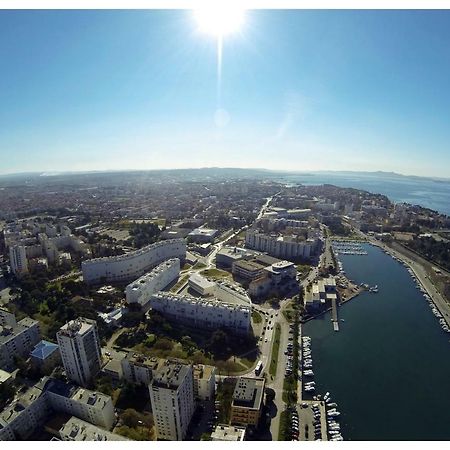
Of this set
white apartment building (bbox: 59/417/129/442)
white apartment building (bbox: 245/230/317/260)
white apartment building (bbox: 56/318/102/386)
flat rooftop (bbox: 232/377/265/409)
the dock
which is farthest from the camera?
white apartment building (bbox: 245/230/317/260)

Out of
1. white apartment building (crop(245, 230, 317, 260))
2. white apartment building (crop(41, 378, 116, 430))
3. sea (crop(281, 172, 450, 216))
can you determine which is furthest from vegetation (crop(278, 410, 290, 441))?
sea (crop(281, 172, 450, 216))

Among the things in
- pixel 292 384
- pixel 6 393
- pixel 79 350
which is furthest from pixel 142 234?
pixel 292 384

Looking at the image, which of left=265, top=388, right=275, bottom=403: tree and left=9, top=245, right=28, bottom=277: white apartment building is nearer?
left=265, top=388, right=275, bottom=403: tree

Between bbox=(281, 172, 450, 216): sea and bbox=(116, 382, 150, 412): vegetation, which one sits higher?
bbox=(116, 382, 150, 412): vegetation

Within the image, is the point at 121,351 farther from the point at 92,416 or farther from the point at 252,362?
the point at 252,362

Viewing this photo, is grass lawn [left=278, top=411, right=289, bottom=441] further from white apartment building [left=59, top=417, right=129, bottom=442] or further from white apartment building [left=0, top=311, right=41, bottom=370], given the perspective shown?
white apartment building [left=0, top=311, right=41, bottom=370]

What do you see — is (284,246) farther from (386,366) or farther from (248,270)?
(386,366)

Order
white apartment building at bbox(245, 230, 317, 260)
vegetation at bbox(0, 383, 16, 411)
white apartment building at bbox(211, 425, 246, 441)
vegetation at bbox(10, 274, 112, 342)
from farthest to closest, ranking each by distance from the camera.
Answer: white apartment building at bbox(245, 230, 317, 260) → vegetation at bbox(10, 274, 112, 342) → vegetation at bbox(0, 383, 16, 411) → white apartment building at bbox(211, 425, 246, 441)

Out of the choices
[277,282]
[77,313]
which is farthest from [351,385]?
[77,313]
